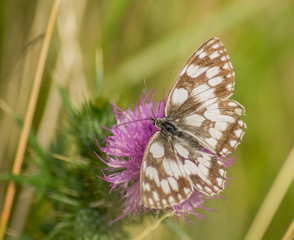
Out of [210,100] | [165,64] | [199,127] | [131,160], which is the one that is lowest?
[131,160]

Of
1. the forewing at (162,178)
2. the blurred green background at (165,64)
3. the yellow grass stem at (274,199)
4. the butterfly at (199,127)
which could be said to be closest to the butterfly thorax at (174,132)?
the butterfly at (199,127)

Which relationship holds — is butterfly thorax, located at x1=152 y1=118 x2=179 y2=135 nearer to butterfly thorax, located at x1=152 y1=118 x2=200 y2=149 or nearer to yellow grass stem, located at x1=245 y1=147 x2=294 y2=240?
butterfly thorax, located at x1=152 y1=118 x2=200 y2=149

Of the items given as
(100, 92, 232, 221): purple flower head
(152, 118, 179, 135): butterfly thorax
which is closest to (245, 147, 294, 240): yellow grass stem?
(100, 92, 232, 221): purple flower head

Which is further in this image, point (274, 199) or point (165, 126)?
point (274, 199)

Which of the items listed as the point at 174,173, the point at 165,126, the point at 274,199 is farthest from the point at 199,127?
the point at 274,199

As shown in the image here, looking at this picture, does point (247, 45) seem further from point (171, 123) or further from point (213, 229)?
point (171, 123)

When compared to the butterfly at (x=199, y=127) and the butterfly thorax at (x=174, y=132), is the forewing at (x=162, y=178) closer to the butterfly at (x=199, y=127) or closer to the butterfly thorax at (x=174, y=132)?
the butterfly at (x=199, y=127)

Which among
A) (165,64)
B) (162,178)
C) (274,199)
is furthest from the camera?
(165,64)

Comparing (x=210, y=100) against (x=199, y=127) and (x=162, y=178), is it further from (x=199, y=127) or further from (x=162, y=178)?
(x=162, y=178)
